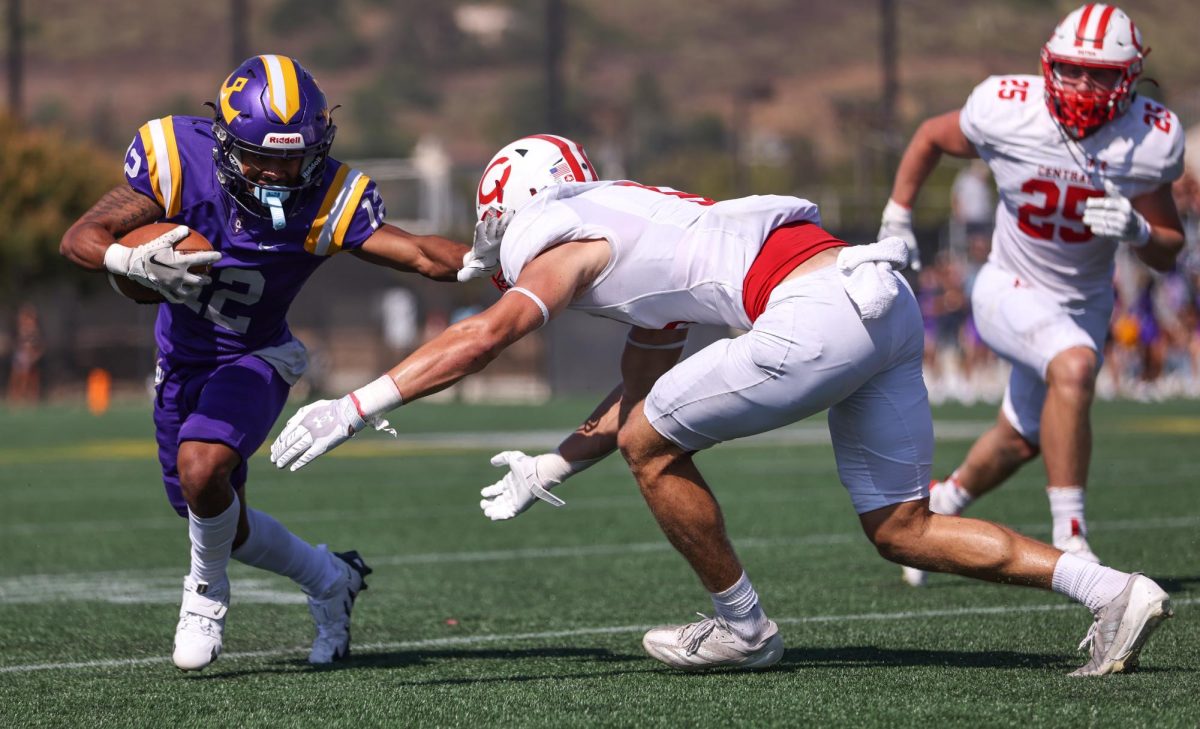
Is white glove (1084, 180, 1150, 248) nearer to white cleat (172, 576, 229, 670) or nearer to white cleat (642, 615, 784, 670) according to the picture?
white cleat (642, 615, 784, 670)

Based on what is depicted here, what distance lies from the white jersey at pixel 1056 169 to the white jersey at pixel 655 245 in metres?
1.88

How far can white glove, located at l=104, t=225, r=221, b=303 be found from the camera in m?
4.33

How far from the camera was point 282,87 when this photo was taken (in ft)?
15.2

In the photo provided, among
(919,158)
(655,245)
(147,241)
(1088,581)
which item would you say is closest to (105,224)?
(147,241)

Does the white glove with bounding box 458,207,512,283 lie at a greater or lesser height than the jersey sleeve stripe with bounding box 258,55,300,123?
lesser

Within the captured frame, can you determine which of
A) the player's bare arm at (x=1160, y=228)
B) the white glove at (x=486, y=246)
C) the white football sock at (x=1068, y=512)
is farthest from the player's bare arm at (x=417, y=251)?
the player's bare arm at (x=1160, y=228)

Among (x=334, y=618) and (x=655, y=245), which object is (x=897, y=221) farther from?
(x=334, y=618)

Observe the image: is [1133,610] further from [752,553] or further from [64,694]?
[752,553]

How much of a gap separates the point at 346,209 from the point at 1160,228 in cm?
272

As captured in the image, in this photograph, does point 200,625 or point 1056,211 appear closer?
point 200,625

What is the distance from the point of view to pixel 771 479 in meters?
10.5

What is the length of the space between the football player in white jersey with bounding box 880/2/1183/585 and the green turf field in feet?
1.67

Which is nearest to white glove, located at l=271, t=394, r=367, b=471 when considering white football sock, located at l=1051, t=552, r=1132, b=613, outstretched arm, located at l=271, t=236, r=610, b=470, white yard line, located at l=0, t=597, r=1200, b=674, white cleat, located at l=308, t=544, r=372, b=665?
outstretched arm, located at l=271, t=236, r=610, b=470

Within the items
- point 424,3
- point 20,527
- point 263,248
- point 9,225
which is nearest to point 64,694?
point 263,248
